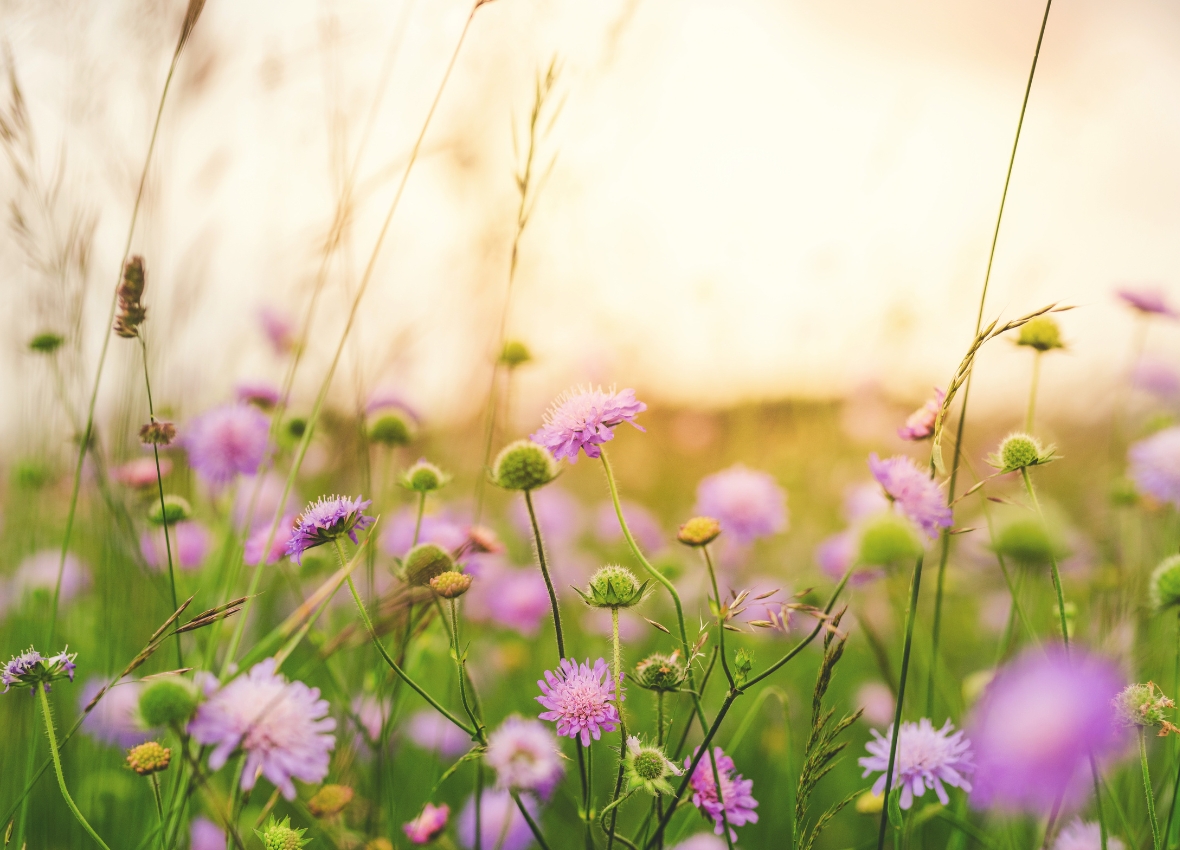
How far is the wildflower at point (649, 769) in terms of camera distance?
922 millimetres

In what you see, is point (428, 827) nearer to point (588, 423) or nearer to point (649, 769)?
point (649, 769)

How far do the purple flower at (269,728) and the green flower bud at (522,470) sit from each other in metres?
0.43

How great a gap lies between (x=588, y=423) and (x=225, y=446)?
1.20 m

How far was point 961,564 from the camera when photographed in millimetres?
3234

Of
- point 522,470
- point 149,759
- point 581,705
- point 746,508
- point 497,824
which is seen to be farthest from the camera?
point 746,508

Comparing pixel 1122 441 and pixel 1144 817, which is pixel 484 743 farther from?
pixel 1122 441

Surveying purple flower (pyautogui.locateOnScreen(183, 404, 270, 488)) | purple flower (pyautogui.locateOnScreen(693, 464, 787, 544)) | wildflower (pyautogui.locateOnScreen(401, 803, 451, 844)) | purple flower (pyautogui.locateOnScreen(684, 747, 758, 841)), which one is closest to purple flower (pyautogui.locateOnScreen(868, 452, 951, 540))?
purple flower (pyautogui.locateOnScreen(684, 747, 758, 841))

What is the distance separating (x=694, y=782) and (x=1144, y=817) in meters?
0.96

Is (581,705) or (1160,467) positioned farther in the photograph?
(1160,467)

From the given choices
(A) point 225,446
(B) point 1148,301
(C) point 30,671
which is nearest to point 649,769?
(C) point 30,671

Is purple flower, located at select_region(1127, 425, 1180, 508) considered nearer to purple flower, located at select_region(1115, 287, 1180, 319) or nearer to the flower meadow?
the flower meadow

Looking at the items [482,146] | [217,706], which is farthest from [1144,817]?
[482,146]

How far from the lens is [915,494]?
998 mm

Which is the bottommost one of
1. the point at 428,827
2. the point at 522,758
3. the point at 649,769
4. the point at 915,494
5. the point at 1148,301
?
the point at 428,827
